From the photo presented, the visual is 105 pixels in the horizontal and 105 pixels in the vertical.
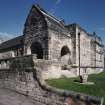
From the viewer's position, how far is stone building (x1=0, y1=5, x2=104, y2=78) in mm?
16750

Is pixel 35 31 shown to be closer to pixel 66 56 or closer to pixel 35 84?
pixel 66 56

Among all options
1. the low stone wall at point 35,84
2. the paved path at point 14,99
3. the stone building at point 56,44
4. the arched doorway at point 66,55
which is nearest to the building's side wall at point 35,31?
the stone building at point 56,44

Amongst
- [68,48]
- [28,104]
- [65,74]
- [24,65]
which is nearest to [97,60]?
[68,48]

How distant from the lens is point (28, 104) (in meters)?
11.4

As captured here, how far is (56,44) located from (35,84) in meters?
6.41

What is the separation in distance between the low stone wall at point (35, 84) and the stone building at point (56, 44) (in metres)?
1.41

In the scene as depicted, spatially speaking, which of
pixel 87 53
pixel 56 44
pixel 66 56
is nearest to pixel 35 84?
pixel 56 44

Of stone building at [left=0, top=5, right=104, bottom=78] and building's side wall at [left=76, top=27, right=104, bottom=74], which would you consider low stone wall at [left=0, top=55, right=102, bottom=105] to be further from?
building's side wall at [left=76, top=27, right=104, bottom=74]

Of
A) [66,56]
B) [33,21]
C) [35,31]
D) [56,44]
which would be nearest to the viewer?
[56,44]

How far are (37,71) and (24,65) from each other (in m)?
1.93

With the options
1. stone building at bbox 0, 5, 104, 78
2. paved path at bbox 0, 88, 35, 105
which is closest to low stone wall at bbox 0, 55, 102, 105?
paved path at bbox 0, 88, 35, 105

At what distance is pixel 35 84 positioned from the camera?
1265 centimetres

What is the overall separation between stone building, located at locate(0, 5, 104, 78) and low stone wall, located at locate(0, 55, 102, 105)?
4.63 feet

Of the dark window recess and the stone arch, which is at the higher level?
the dark window recess
